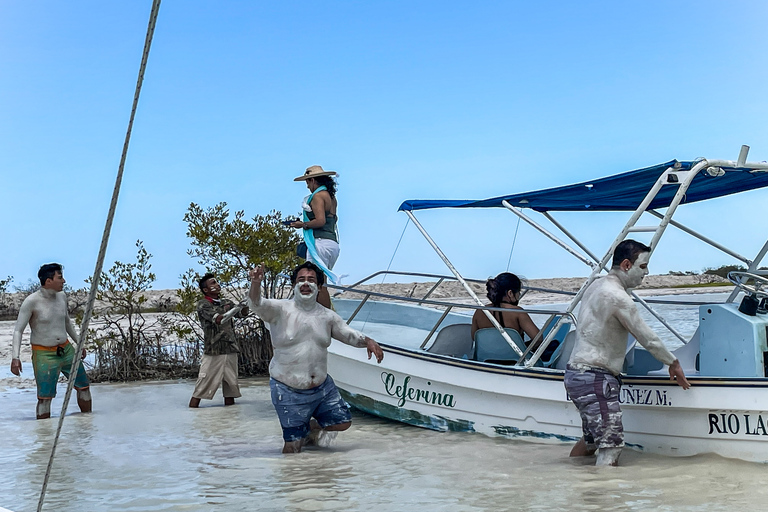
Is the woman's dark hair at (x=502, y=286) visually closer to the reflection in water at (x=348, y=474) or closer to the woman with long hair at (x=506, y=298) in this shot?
the woman with long hair at (x=506, y=298)

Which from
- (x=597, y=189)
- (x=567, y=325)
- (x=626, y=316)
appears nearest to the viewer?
(x=626, y=316)

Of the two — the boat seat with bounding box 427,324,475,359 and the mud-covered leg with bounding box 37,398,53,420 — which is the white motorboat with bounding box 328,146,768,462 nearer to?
the boat seat with bounding box 427,324,475,359

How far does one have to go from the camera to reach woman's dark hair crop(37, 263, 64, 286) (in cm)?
941

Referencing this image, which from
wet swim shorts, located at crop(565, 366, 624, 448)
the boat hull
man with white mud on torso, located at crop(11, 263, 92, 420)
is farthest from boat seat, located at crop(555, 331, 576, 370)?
man with white mud on torso, located at crop(11, 263, 92, 420)

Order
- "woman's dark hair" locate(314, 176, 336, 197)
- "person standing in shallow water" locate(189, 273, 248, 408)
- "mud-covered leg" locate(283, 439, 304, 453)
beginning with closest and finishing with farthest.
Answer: "mud-covered leg" locate(283, 439, 304, 453)
"woman's dark hair" locate(314, 176, 336, 197)
"person standing in shallow water" locate(189, 273, 248, 408)

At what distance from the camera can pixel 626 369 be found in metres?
7.12

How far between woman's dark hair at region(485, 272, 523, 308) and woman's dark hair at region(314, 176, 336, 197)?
2.03 m

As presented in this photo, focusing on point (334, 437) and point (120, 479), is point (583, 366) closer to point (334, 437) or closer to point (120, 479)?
point (334, 437)

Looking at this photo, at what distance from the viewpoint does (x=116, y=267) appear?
1336 centimetres

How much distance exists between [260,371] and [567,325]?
6842 millimetres

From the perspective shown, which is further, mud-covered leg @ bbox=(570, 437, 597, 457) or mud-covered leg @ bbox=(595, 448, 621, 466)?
mud-covered leg @ bbox=(570, 437, 597, 457)

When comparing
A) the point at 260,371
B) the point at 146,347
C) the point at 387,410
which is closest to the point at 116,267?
the point at 146,347

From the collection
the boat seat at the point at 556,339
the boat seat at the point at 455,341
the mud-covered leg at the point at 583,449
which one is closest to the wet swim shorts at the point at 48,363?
the boat seat at the point at 455,341

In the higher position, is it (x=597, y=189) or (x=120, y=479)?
(x=597, y=189)
